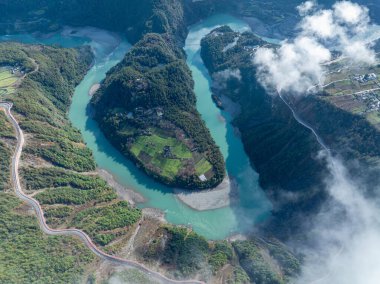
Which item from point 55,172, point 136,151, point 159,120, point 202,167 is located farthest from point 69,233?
point 159,120

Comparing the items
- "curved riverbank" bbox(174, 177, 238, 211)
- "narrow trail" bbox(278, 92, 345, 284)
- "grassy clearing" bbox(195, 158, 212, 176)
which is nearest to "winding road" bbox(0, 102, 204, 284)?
"curved riverbank" bbox(174, 177, 238, 211)

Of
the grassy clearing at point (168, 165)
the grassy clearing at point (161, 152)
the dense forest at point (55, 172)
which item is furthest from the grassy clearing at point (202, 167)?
the dense forest at point (55, 172)

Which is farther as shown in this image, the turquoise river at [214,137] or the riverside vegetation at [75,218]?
Result: the turquoise river at [214,137]

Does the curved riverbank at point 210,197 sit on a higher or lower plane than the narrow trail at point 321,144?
lower

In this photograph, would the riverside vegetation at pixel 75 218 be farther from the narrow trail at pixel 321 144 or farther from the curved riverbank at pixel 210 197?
the curved riverbank at pixel 210 197

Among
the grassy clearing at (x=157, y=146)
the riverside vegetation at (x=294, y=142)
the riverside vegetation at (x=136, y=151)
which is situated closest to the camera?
the riverside vegetation at (x=136, y=151)

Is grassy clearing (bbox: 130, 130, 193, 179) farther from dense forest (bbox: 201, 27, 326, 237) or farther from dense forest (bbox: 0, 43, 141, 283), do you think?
dense forest (bbox: 201, 27, 326, 237)

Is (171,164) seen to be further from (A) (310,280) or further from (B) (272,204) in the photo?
(A) (310,280)
